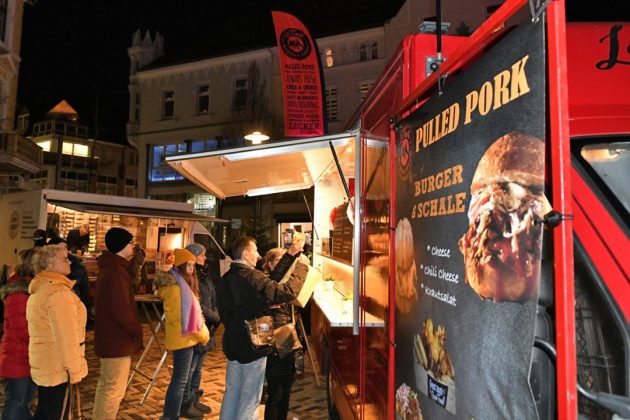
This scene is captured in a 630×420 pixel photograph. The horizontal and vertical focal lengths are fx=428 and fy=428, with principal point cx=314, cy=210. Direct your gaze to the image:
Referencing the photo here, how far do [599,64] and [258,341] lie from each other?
10.2 ft

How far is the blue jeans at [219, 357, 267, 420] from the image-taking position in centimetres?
385

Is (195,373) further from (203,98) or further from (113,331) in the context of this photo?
(203,98)

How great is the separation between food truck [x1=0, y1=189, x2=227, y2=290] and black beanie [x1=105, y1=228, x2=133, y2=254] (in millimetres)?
3438

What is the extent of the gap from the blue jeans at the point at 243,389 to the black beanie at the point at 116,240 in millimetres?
1533

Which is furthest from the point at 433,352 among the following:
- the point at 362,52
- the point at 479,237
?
the point at 362,52

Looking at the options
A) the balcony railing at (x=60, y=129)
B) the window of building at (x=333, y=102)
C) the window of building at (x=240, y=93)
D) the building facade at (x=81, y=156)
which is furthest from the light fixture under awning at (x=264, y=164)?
the balcony railing at (x=60, y=129)

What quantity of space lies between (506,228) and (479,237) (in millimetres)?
149

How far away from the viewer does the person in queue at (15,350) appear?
382 centimetres

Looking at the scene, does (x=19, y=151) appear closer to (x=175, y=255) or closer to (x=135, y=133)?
(x=135, y=133)

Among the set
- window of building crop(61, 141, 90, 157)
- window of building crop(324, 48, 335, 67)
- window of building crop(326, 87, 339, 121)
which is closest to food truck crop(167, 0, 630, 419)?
window of building crop(326, 87, 339, 121)

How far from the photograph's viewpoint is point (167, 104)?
25.0 m

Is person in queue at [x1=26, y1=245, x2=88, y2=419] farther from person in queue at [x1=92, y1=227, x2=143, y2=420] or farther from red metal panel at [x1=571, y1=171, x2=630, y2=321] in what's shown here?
red metal panel at [x1=571, y1=171, x2=630, y2=321]

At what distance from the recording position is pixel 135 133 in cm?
2538

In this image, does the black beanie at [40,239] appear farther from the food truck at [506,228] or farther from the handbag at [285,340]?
the food truck at [506,228]
